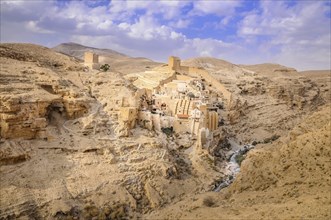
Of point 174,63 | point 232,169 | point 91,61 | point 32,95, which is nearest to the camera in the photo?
point 32,95

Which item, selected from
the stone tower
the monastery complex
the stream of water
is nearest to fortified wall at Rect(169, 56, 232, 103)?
the stone tower

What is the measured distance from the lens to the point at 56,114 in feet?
88.4

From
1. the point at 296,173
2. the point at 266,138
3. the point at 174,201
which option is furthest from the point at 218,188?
the point at 266,138

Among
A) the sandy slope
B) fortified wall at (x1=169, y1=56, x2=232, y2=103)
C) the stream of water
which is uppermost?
fortified wall at (x1=169, y1=56, x2=232, y2=103)

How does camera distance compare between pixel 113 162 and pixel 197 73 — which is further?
pixel 197 73

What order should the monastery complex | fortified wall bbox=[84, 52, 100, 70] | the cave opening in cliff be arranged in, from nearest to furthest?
the cave opening in cliff
the monastery complex
fortified wall bbox=[84, 52, 100, 70]

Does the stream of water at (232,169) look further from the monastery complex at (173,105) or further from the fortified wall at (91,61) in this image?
the fortified wall at (91,61)

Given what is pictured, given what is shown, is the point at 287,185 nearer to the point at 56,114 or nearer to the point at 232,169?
the point at 232,169

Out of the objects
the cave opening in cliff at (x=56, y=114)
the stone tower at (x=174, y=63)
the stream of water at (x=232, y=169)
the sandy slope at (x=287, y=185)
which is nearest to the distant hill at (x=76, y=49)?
the stone tower at (x=174, y=63)

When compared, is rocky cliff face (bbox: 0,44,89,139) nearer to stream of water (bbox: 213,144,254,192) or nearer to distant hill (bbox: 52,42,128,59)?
stream of water (bbox: 213,144,254,192)

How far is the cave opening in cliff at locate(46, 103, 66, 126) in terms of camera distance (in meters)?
26.3

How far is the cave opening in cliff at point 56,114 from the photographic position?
26312mm

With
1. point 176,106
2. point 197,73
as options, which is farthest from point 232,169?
point 197,73

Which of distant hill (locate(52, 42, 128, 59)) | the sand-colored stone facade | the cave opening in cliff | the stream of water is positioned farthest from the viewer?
distant hill (locate(52, 42, 128, 59))
